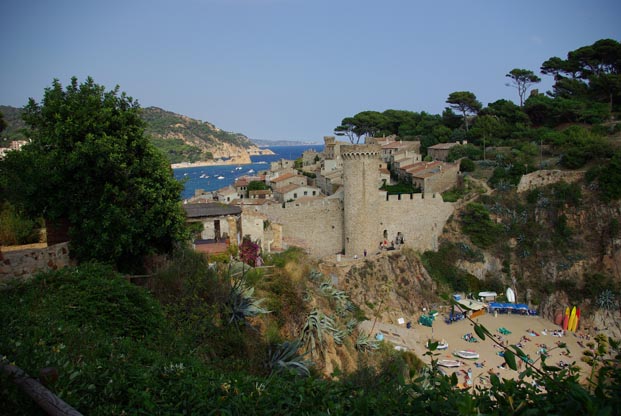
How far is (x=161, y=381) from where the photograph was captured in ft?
16.3

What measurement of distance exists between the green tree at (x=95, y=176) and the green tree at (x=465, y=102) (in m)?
44.2

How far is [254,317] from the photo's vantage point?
11.0m

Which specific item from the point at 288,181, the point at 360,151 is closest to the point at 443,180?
the point at 360,151

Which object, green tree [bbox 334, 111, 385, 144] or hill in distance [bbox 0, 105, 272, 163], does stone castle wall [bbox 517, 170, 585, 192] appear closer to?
green tree [bbox 334, 111, 385, 144]

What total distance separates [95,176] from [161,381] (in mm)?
7495

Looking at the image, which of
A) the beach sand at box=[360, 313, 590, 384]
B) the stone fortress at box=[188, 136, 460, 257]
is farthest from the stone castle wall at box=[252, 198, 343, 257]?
the beach sand at box=[360, 313, 590, 384]

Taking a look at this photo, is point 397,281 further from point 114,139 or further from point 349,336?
point 114,139

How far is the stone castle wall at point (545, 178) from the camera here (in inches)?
1171

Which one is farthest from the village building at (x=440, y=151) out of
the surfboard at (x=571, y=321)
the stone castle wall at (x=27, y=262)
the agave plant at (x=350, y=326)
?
the stone castle wall at (x=27, y=262)

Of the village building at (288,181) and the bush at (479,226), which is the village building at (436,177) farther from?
the village building at (288,181)

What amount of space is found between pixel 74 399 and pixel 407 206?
23.8 m

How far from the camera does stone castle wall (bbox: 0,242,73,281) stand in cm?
822

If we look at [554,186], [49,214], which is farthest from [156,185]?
[554,186]

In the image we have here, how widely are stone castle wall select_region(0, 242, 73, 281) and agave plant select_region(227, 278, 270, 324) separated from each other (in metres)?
3.70
